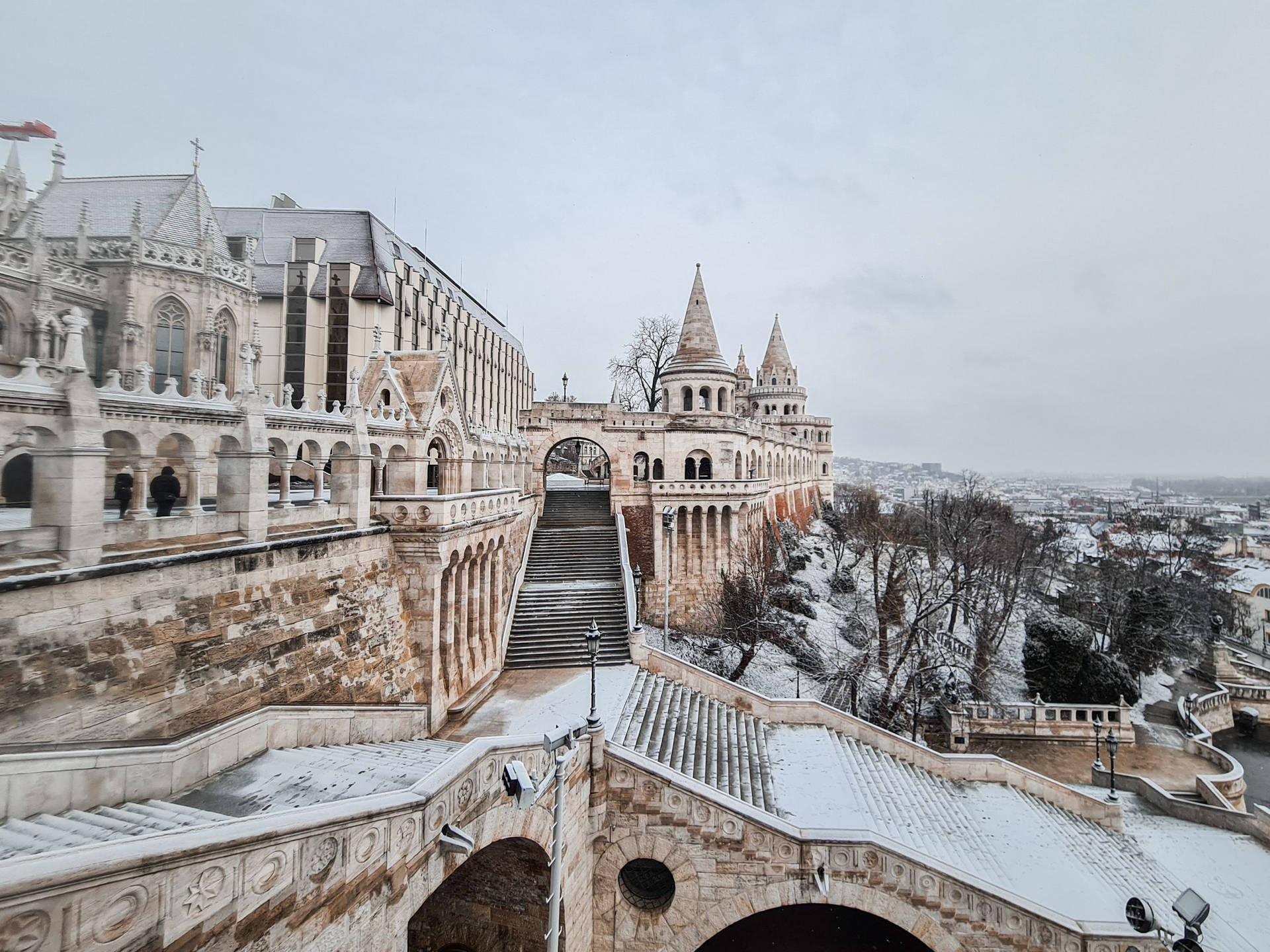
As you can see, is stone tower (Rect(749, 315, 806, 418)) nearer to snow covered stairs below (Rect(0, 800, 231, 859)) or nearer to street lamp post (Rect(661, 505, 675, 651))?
street lamp post (Rect(661, 505, 675, 651))

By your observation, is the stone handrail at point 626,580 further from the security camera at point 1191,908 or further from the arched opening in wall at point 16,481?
the arched opening in wall at point 16,481

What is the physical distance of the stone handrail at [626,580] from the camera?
1902cm

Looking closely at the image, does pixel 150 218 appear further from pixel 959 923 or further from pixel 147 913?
pixel 959 923

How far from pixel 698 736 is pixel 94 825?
11969 mm

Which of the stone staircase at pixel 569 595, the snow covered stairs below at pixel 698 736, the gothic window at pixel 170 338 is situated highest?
the gothic window at pixel 170 338

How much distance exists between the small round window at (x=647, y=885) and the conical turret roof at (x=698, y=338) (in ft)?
81.0

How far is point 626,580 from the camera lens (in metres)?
20.7

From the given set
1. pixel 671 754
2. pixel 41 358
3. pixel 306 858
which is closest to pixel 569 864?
pixel 671 754

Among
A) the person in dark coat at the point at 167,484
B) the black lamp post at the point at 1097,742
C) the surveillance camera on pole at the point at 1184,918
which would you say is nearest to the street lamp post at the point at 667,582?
the black lamp post at the point at 1097,742

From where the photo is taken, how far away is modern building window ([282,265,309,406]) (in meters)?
25.4

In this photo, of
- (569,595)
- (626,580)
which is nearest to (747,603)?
(626,580)

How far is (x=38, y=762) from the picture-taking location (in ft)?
17.9

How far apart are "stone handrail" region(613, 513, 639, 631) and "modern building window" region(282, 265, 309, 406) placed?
15276 millimetres

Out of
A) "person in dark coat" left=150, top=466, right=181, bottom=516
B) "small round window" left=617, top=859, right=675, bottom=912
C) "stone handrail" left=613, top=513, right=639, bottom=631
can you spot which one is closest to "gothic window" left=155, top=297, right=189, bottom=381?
"person in dark coat" left=150, top=466, right=181, bottom=516
